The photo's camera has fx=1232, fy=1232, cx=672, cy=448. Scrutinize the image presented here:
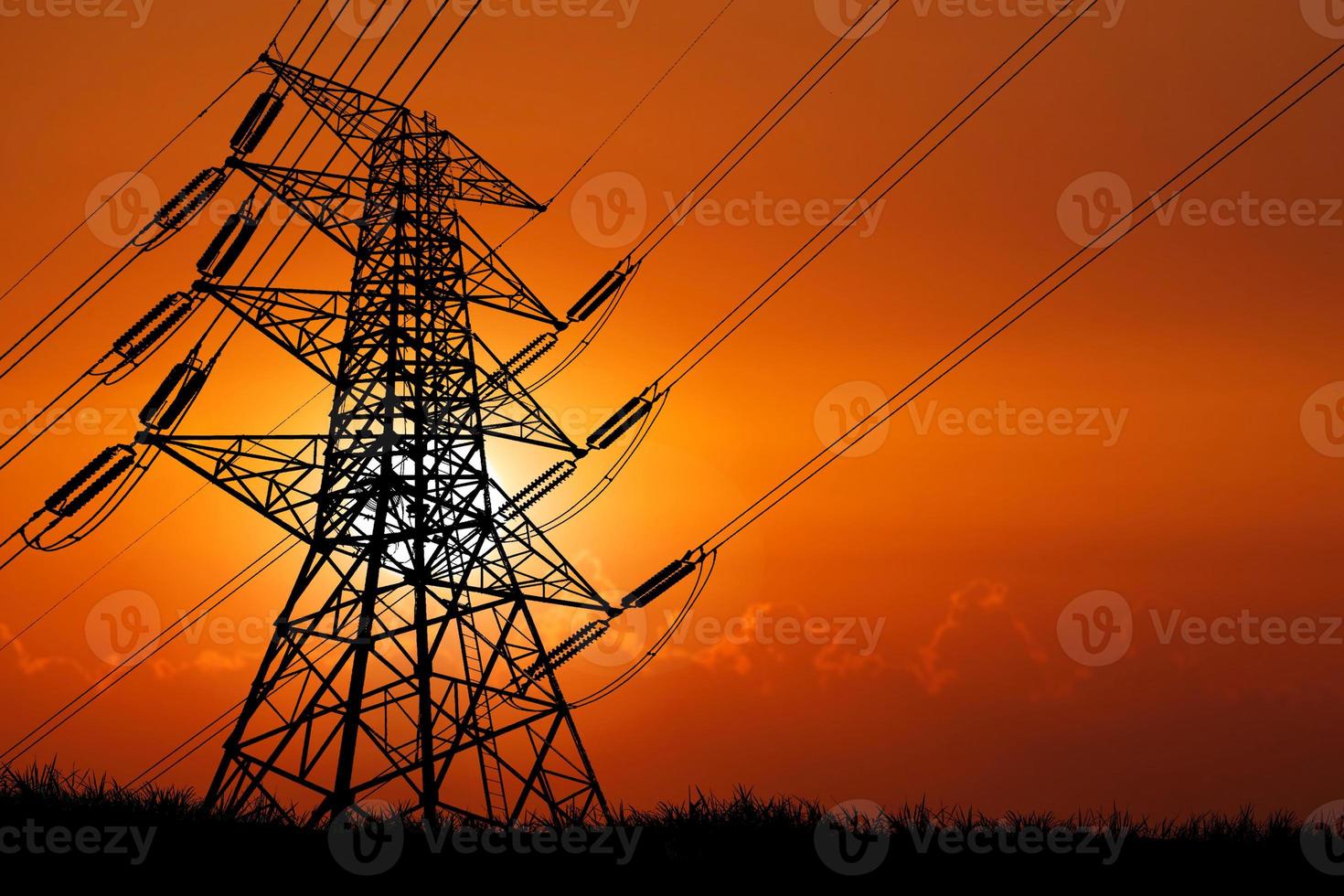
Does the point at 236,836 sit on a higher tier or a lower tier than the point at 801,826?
higher

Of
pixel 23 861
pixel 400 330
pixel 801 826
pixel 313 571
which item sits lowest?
pixel 801 826

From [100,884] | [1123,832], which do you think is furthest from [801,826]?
[100,884]

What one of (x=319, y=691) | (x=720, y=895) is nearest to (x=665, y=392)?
(x=319, y=691)

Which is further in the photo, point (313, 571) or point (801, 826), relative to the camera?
point (313, 571)

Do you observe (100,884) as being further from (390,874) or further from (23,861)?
(390,874)

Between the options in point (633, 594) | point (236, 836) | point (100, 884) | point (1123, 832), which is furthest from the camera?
point (633, 594)

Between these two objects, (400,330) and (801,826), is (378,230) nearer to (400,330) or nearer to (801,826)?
(400,330)

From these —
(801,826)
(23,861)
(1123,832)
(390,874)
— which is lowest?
(1123,832)

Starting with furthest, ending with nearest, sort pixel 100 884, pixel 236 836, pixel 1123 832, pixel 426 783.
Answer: pixel 426 783
pixel 1123 832
pixel 236 836
pixel 100 884

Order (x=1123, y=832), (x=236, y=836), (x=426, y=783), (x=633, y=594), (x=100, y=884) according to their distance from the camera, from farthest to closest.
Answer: (x=633, y=594) < (x=426, y=783) < (x=1123, y=832) < (x=236, y=836) < (x=100, y=884)
